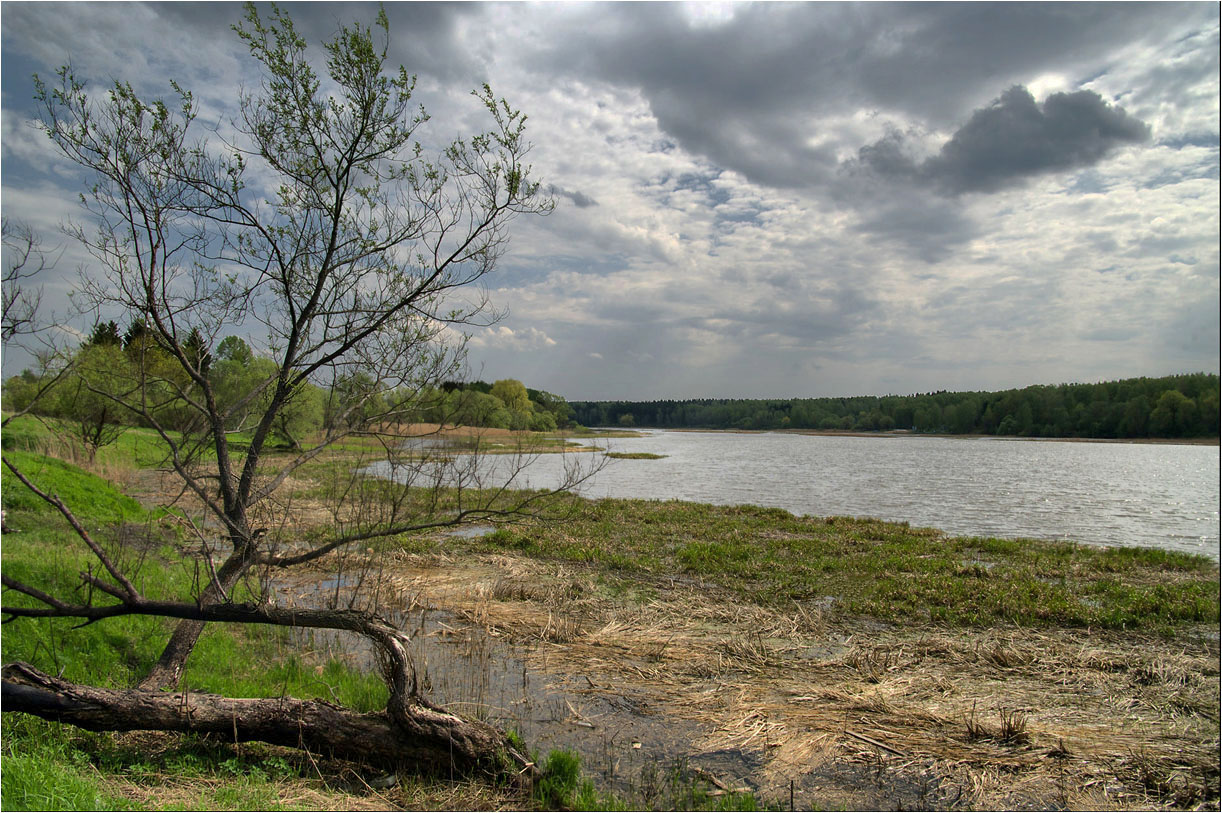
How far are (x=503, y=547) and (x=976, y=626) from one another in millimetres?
11296

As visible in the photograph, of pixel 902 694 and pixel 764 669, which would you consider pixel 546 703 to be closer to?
pixel 764 669

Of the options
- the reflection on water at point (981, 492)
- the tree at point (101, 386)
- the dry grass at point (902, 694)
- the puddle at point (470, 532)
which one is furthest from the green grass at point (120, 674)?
the puddle at point (470, 532)

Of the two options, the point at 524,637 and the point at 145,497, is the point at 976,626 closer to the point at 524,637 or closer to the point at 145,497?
the point at 524,637

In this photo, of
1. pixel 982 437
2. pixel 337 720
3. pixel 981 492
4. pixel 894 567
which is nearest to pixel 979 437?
pixel 982 437

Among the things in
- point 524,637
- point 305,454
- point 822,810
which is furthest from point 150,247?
point 822,810

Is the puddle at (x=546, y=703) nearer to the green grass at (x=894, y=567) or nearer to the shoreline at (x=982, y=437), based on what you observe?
the green grass at (x=894, y=567)

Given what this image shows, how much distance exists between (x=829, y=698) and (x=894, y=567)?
7923 millimetres

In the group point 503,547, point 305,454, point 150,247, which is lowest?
point 503,547

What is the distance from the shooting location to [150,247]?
6270 mm

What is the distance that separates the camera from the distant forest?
9006cm

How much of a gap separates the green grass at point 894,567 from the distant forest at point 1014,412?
52.6 m

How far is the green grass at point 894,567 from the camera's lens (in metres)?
11.2

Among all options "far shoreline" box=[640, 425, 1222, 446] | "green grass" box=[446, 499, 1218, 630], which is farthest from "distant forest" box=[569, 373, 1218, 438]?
"green grass" box=[446, 499, 1218, 630]

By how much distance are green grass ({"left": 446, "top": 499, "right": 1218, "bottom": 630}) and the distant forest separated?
5260 cm
